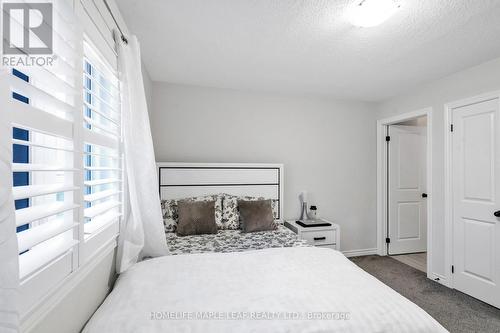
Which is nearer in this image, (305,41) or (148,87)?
(305,41)

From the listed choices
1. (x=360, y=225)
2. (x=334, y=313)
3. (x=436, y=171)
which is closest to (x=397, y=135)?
(x=436, y=171)

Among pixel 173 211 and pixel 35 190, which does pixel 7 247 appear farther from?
pixel 173 211

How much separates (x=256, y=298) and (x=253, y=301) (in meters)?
0.03

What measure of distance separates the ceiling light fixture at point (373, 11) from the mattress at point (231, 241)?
5.91 ft

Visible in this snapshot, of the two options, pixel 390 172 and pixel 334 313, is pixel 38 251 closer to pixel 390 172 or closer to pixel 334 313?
pixel 334 313

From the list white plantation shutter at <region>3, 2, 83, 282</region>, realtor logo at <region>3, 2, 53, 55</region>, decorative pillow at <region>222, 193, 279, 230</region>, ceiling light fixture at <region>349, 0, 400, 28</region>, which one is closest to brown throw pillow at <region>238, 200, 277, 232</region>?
decorative pillow at <region>222, 193, 279, 230</region>

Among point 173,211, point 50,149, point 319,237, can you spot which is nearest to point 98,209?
point 50,149

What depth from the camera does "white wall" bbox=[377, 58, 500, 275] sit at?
2.45 metres

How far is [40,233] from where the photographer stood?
0.79m

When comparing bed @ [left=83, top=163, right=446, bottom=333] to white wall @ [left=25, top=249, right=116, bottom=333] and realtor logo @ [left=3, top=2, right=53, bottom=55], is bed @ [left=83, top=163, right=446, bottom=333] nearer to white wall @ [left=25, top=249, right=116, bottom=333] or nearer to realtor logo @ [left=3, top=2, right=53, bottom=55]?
white wall @ [left=25, top=249, right=116, bottom=333]

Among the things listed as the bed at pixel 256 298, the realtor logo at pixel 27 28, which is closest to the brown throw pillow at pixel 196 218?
the bed at pixel 256 298

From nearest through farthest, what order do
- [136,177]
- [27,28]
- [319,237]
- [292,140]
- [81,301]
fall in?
[27,28], [81,301], [136,177], [319,237], [292,140]

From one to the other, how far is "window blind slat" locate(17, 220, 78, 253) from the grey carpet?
9.34ft

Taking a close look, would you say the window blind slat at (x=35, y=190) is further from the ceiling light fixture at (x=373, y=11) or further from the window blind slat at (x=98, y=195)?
the ceiling light fixture at (x=373, y=11)
